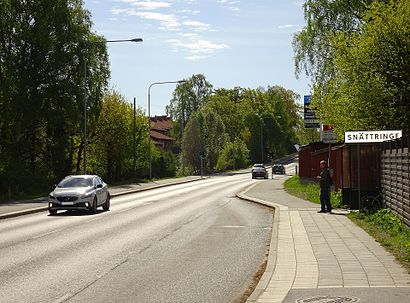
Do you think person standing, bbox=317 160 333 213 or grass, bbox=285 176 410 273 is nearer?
grass, bbox=285 176 410 273

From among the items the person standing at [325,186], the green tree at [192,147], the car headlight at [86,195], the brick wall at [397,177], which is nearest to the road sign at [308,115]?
the person standing at [325,186]

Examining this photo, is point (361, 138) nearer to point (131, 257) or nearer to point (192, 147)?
point (131, 257)

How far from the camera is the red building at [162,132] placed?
13900 cm

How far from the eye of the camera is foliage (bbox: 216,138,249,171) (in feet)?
327

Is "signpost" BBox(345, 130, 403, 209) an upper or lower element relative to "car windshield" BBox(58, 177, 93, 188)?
upper

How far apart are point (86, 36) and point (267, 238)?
36.5 meters

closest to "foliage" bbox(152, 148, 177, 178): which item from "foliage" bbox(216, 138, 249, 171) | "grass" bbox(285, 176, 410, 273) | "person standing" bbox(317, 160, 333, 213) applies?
"foliage" bbox(216, 138, 249, 171)

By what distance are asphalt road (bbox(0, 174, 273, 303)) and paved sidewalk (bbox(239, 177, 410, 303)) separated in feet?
1.67

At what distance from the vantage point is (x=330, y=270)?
31.4ft

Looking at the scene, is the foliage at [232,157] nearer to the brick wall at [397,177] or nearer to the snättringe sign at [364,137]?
the snättringe sign at [364,137]

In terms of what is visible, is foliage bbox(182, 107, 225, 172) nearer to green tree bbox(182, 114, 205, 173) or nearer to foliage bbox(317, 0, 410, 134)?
green tree bbox(182, 114, 205, 173)

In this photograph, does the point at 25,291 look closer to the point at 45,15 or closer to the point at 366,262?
the point at 366,262

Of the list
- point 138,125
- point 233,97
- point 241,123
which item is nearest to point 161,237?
point 138,125

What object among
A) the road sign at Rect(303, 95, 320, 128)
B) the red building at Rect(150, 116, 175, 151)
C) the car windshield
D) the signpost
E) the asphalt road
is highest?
the red building at Rect(150, 116, 175, 151)
